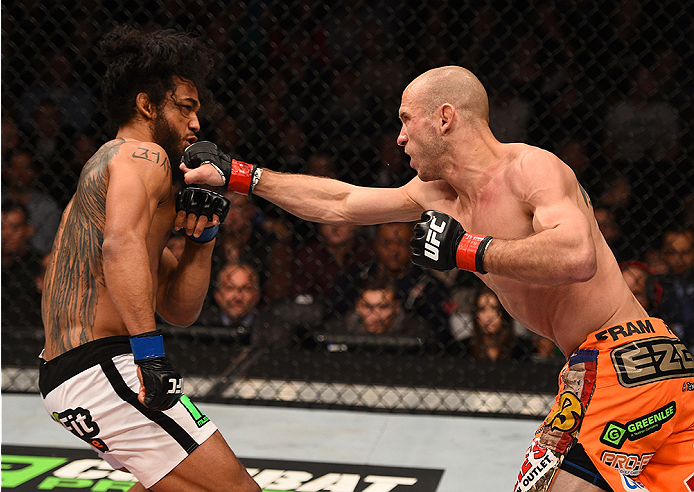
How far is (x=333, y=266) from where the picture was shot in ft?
11.7

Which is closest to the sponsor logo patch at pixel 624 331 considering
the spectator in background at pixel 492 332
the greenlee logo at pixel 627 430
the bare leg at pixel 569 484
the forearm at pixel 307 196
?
the greenlee logo at pixel 627 430

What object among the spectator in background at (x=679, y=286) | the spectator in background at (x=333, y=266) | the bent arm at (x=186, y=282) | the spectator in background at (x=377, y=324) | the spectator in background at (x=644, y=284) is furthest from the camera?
the spectator in background at (x=333, y=266)

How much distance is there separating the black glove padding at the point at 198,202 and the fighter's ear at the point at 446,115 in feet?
1.69

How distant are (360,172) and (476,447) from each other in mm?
1588

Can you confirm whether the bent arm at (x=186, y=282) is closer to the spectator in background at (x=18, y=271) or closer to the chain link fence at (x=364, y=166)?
the chain link fence at (x=364, y=166)

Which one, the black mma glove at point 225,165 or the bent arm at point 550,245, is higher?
the black mma glove at point 225,165

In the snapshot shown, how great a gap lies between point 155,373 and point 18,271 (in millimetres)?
2515

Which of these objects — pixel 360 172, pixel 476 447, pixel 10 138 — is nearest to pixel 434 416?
pixel 476 447

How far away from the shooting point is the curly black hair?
5.53 ft

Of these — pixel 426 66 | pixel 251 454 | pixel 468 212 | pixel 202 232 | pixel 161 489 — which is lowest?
pixel 251 454

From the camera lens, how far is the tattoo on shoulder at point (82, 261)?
159 centimetres

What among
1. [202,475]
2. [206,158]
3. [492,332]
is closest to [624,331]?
[202,475]

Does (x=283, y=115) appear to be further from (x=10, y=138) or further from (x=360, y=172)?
(x=10, y=138)

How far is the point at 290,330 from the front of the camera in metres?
3.40
